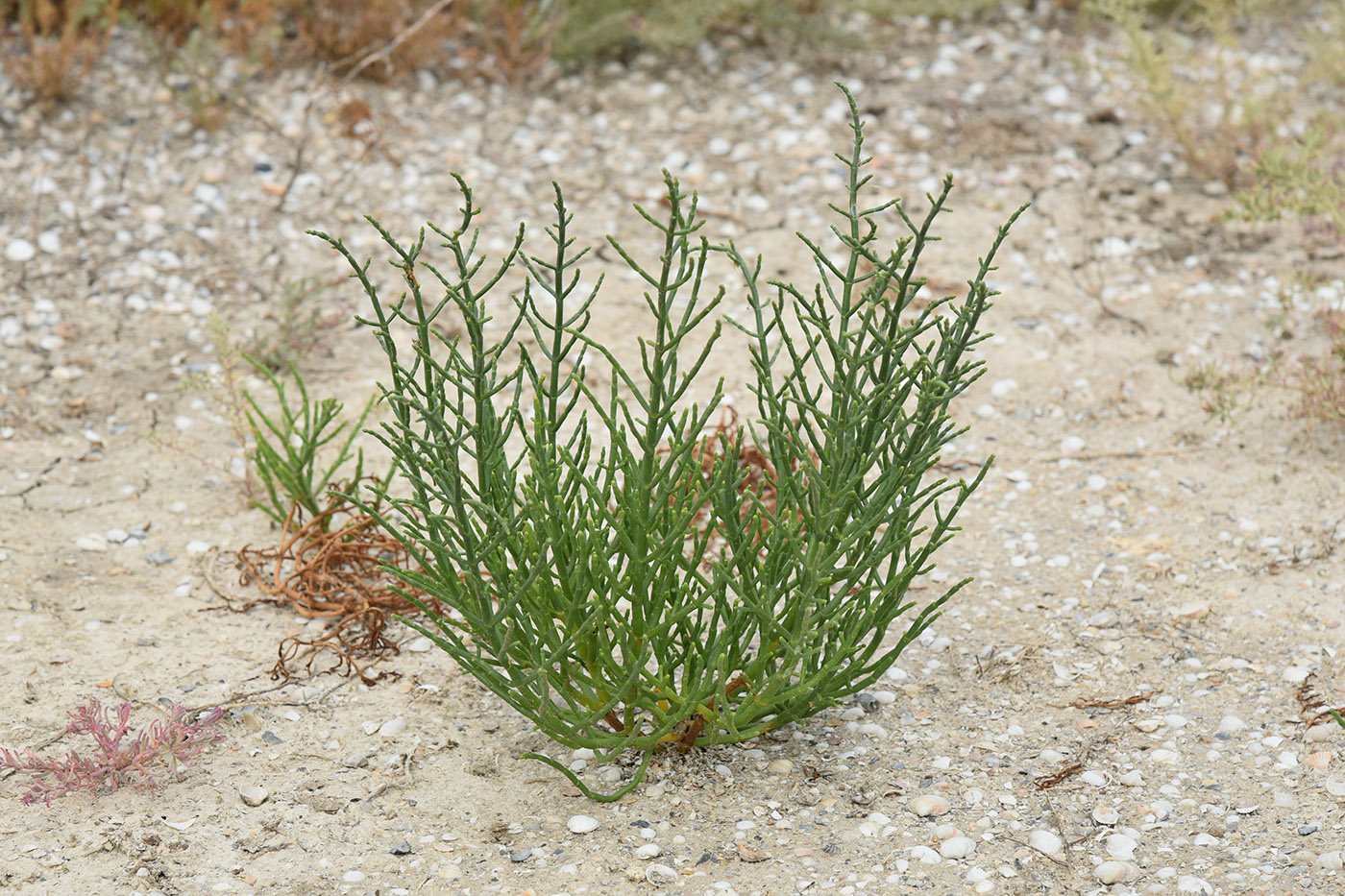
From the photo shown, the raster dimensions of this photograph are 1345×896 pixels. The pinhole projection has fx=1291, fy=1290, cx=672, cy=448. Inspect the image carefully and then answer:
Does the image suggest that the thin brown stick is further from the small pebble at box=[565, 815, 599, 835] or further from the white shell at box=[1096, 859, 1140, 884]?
the white shell at box=[1096, 859, 1140, 884]

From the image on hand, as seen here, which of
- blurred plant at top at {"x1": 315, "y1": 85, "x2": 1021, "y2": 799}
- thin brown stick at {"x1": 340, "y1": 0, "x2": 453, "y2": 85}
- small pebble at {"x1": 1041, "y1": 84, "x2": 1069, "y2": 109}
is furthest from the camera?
small pebble at {"x1": 1041, "y1": 84, "x2": 1069, "y2": 109}

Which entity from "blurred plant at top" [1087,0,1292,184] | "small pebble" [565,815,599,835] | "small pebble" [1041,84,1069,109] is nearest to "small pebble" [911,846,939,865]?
"small pebble" [565,815,599,835]

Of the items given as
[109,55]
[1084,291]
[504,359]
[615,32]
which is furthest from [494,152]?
[1084,291]

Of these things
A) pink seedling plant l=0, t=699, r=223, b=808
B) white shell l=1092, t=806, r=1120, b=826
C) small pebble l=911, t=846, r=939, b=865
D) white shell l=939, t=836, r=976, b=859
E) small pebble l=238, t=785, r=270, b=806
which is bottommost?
small pebble l=238, t=785, r=270, b=806

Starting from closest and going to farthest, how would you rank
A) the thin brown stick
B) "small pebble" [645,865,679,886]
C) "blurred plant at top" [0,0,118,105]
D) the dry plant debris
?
"small pebble" [645,865,679,886], the dry plant debris, the thin brown stick, "blurred plant at top" [0,0,118,105]

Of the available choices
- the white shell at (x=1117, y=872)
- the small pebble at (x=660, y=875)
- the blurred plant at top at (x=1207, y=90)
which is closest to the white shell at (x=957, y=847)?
the white shell at (x=1117, y=872)

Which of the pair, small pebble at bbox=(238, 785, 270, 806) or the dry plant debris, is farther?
the dry plant debris

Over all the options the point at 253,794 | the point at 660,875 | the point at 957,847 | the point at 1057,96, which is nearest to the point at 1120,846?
the point at 957,847
